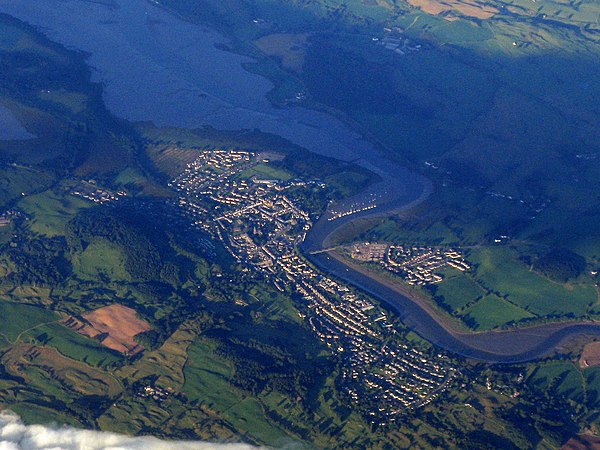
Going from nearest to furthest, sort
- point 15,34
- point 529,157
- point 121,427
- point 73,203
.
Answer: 1. point 121,427
2. point 73,203
3. point 529,157
4. point 15,34

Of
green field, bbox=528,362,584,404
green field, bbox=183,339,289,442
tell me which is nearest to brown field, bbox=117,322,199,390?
green field, bbox=183,339,289,442

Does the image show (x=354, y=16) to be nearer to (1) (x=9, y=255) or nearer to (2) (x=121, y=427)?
(1) (x=9, y=255)

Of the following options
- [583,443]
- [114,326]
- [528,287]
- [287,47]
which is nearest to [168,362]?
[114,326]

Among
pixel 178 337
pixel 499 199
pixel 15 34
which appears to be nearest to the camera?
pixel 178 337

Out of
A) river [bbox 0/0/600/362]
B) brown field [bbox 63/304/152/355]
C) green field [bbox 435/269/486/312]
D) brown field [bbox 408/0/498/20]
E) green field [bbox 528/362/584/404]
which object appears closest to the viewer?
green field [bbox 528/362/584/404]

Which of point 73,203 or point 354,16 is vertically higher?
point 354,16

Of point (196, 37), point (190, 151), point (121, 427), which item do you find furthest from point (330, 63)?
point (121, 427)

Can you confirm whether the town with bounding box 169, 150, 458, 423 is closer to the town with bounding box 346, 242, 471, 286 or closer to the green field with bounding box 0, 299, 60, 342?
the town with bounding box 346, 242, 471, 286
